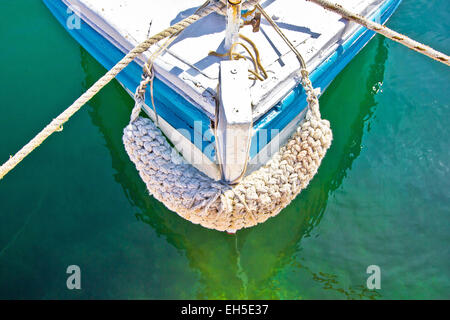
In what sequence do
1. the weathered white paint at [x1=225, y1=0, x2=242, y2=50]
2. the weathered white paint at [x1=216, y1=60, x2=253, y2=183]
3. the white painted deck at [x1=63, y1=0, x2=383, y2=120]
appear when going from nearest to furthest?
the weathered white paint at [x1=216, y1=60, x2=253, y2=183], the weathered white paint at [x1=225, y1=0, x2=242, y2=50], the white painted deck at [x1=63, y1=0, x2=383, y2=120]

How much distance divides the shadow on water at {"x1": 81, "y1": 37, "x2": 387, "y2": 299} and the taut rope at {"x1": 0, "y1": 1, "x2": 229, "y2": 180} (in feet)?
3.56

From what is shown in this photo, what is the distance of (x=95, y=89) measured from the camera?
2086mm

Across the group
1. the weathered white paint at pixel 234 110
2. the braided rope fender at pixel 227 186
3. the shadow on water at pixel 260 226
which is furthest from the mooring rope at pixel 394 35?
the shadow on water at pixel 260 226

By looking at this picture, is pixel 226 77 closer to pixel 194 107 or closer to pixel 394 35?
pixel 194 107

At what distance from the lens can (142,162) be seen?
2475 millimetres

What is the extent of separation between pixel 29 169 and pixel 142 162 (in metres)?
1.15

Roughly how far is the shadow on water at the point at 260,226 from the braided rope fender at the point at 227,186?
1.74ft

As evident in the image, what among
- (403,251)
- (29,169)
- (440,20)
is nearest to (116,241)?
(29,169)

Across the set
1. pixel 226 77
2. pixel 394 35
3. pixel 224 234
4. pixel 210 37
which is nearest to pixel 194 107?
pixel 226 77

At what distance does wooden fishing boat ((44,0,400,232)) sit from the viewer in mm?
2184

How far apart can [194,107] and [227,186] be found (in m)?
0.49

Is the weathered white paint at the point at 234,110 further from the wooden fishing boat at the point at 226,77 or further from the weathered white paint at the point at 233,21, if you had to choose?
the weathered white paint at the point at 233,21

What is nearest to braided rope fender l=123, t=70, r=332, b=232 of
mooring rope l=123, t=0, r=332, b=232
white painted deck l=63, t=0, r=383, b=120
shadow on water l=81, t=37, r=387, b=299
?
mooring rope l=123, t=0, r=332, b=232

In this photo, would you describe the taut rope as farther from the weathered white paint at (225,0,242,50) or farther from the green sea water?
the green sea water
